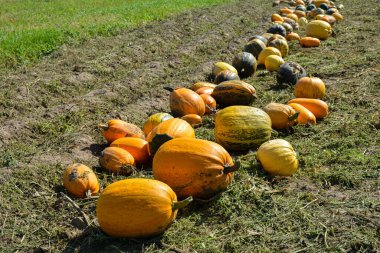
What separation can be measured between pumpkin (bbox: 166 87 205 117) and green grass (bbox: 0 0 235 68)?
471cm

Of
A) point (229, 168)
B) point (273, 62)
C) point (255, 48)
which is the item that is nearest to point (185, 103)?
point (229, 168)

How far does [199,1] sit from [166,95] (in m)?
15.8

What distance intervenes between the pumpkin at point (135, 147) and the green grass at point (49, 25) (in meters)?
5.44

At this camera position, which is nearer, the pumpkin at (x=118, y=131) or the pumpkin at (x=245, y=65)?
the pumpkin at (x=118, y=131)

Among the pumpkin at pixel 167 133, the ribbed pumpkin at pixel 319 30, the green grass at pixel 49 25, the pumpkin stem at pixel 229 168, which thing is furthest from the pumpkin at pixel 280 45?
the pumpkin stem at pixel 229 168

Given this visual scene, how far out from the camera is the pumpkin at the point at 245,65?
356 inches

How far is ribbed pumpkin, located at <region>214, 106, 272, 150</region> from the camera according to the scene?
5281 mm

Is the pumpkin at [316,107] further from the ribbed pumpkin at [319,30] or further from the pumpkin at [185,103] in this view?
the ribbed pumpkin at [319,30]

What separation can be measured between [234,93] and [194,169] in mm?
3132

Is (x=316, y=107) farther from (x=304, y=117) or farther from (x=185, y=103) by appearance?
(x=185, y=103)

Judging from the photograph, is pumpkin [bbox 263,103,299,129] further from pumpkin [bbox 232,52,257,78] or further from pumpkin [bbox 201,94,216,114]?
pumpkin [bbox 232,52,257,78]

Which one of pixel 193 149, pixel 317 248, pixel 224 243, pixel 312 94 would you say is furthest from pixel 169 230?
pixel 312 94

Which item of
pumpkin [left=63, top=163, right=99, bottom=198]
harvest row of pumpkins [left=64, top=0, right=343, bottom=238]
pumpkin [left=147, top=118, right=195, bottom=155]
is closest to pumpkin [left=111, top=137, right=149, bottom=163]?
harvest row of pumpkins [left=64, top=0, right=343, bottom=238]

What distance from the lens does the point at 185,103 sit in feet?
20.9
